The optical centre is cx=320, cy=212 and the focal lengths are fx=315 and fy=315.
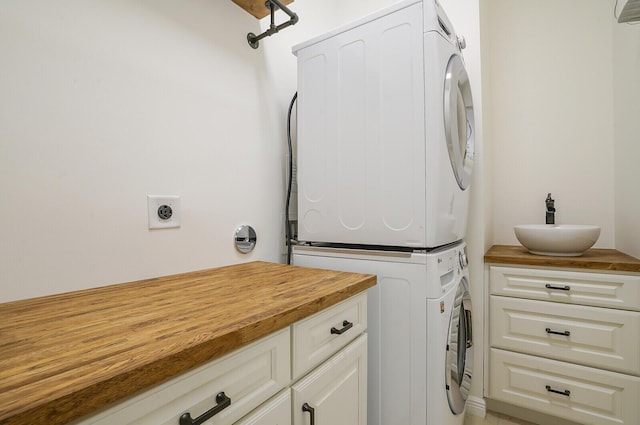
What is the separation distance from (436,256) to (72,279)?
1.20 meters

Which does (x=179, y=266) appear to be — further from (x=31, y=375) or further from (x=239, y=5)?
(x=239, y=5)

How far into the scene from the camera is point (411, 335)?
3.92 ft

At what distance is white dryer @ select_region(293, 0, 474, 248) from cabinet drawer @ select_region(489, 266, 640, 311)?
0.48 m

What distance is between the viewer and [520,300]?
1.68 meters

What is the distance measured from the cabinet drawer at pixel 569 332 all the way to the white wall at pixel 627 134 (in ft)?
1.37

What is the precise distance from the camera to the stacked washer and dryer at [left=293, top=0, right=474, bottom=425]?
117 centimetres

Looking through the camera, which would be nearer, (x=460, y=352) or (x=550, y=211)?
(x=460, y=352)

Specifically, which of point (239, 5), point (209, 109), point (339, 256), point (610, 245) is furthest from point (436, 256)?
point (610, 245)

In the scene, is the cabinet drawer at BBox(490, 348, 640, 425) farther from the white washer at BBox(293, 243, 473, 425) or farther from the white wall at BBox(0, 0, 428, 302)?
the white wall at BBox(0, 0, 428, 302)

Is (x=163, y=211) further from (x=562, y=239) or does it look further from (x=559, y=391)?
(x=559, y=391)

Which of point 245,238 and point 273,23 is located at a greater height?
point 273,23

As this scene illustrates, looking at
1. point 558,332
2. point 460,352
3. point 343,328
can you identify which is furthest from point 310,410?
point 558,332

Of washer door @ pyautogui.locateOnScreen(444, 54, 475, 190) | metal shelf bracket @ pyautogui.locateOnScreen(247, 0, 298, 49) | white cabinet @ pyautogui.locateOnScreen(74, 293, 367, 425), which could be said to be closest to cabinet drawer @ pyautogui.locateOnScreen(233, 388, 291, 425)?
white cabinet @ pyautogui.locateOnScreen(74, 293, 367, 425)

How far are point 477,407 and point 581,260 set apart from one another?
998mm
